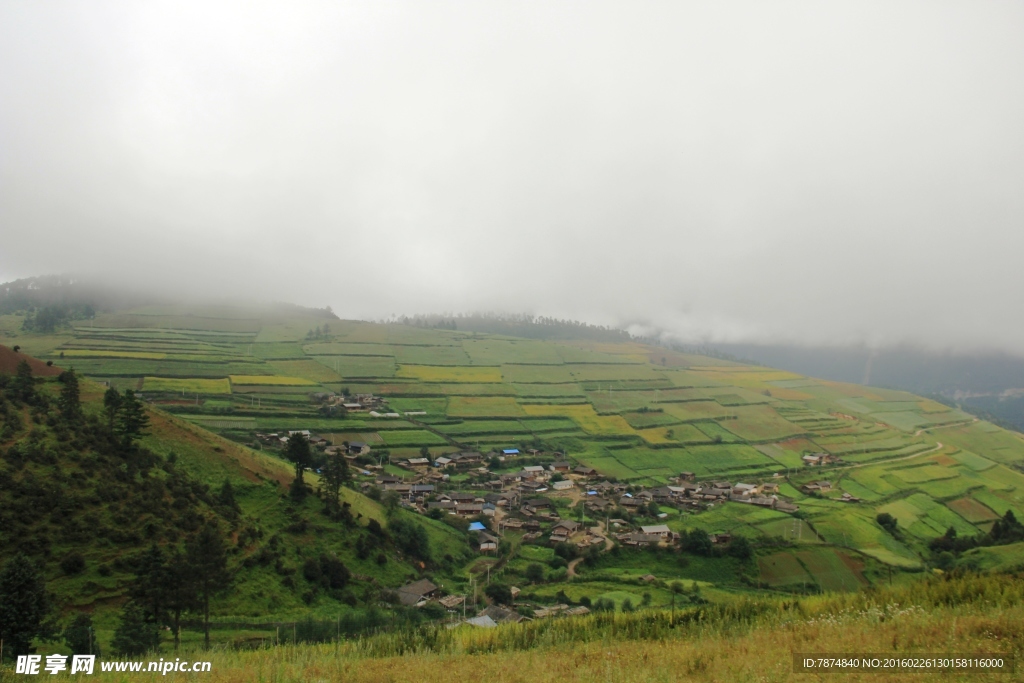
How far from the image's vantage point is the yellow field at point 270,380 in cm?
8294

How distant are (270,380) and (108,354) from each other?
25.1m

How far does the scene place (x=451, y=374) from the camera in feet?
351

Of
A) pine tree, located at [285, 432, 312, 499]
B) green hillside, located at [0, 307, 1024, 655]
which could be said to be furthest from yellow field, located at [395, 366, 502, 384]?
pine tree, located at [285, 432, 312, 499]

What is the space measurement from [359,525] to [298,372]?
63752 millimetres

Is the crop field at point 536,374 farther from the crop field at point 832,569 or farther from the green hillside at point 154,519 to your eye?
the crop field at point 832,569

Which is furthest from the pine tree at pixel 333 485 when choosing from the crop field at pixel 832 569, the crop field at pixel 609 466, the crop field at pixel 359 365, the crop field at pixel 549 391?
the crop field at pixel 549 391

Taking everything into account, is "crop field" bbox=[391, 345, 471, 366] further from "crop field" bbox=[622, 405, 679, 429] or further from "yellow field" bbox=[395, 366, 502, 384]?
"crop field" bbox=[622, 405, 679, 429]

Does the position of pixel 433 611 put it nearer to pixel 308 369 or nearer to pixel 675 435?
pixel 675 435

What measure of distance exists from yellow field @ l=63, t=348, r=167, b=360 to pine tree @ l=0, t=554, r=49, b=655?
77.2m

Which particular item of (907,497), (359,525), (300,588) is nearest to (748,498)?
(907,497)

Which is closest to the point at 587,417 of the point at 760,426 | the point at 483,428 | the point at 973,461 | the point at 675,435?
the point at 675,435

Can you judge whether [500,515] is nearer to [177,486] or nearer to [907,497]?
[177,486]

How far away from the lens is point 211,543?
24625 millimetres

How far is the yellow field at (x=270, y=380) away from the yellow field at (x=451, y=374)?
18312mm
